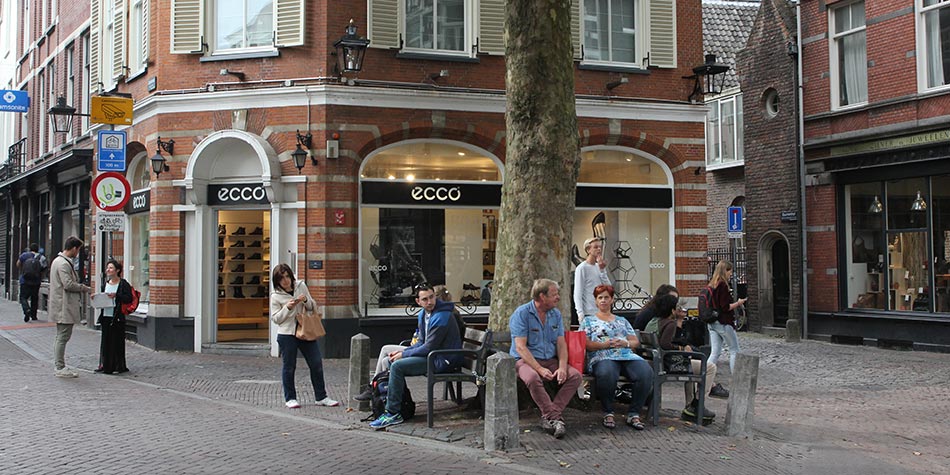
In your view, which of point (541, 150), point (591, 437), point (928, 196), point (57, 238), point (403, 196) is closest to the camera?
point (591, 437)

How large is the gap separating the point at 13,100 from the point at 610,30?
18120 mm

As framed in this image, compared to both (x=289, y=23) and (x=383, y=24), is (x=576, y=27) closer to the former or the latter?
(x=383, y=24)

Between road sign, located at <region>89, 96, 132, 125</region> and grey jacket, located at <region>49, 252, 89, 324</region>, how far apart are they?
3136mm

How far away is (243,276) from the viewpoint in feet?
57.4

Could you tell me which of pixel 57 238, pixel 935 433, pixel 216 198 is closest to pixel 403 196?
pixel 216 198

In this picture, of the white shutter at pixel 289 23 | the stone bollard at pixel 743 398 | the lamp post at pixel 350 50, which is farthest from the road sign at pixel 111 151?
the stone bollard at pixel 743 398

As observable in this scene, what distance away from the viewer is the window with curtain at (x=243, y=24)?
16.2 meters

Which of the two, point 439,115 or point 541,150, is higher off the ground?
point 439,115

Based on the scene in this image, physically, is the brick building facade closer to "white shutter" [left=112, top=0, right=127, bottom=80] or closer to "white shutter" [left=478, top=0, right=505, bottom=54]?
"white shutter" [left=478, top=0, right=505, bottom=54]

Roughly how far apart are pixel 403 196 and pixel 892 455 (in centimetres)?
978

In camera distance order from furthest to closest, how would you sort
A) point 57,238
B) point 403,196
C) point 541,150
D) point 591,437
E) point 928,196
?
point 57,238 → point 928,196 → point 403,196 → point 541,150 → point 591,437

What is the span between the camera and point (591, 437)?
8.48 meters

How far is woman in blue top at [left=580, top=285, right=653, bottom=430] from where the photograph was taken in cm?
886

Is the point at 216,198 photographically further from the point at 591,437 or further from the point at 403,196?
the point at 591,437
